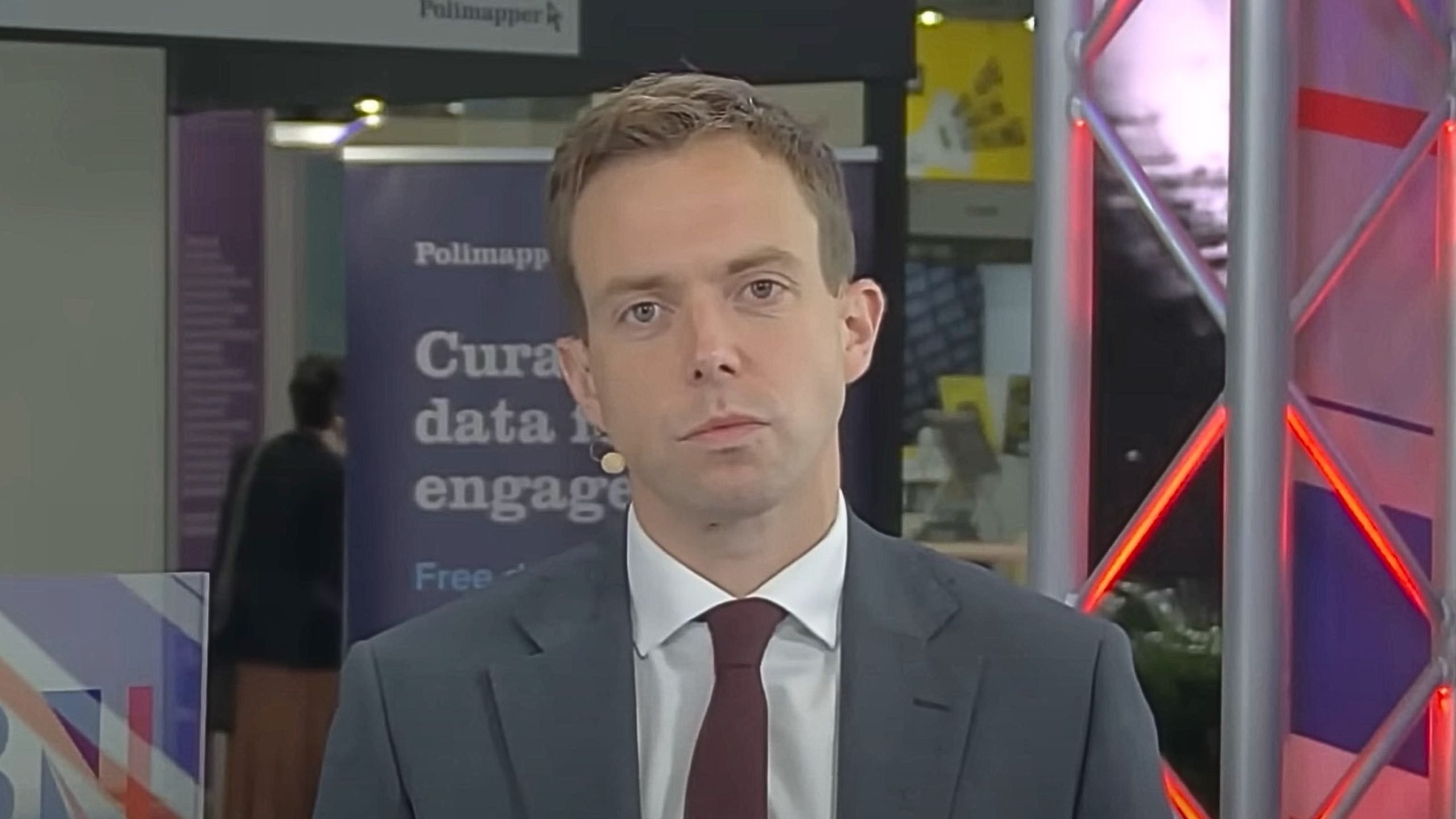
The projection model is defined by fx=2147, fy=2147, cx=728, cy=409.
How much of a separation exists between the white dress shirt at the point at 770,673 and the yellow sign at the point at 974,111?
4.76m

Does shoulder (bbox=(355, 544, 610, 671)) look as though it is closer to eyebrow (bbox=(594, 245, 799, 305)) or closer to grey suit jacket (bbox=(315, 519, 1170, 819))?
grey suit jacket (bbox=(315, 519, 1170, 819))

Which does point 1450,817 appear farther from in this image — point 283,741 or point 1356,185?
point 283,741

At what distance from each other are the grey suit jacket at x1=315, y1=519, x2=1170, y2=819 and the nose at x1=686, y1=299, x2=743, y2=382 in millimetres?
177

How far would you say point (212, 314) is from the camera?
500 centimetres

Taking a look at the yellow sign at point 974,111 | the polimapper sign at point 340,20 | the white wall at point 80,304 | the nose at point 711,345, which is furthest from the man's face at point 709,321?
the yellow sign at point 974,111

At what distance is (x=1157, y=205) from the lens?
2.96 m

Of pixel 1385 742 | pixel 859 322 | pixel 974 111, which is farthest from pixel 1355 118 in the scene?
pixel 974 111

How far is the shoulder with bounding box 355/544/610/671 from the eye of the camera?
123 cm

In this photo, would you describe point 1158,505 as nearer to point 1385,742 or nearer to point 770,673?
point 1385,742

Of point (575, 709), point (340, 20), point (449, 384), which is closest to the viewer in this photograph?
point (575, 709)

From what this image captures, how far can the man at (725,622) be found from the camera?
112 cm

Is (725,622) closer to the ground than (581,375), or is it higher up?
closer to the ground

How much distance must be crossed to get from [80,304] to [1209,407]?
2.74 meters

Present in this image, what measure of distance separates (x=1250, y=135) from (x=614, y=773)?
1.88 metres
